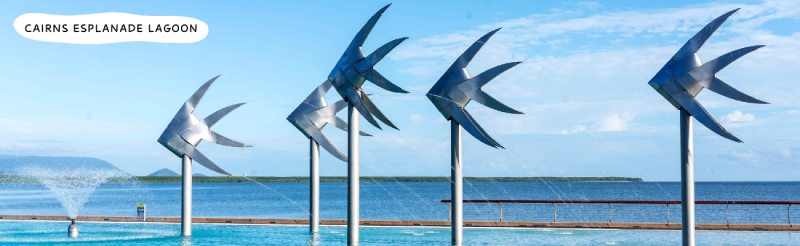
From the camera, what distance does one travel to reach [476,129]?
18141 millimetres

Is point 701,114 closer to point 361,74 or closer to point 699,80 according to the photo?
point 699,80

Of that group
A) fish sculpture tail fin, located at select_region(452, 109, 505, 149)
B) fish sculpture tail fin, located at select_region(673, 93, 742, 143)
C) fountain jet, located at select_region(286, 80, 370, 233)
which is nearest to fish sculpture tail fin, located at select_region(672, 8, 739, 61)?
fish sculpture tail fin, located at select_region(673, 93, 742, 143)

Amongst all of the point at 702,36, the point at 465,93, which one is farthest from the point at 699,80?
the point at 465,93

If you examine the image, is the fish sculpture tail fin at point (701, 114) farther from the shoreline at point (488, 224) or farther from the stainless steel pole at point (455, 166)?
the shoreline at point (488, 224)

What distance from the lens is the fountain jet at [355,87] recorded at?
1869 centimetres

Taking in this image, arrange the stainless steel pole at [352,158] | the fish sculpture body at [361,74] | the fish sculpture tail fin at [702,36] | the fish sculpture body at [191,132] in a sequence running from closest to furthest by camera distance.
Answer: the fish sculpture tail fin at [702,36] → the fish sculpture body at [361,74] → the stainless steel pole at [352,158] → the fish sculpture body at [191,132]

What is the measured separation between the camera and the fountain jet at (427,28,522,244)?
1830 centimetres

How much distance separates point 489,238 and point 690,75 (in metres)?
8.98

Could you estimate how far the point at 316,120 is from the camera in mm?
23266

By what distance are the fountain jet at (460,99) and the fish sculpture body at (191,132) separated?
6993 mm

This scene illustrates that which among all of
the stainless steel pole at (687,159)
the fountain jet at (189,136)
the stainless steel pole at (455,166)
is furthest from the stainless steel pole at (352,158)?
the stainless steel pole at (687,159)

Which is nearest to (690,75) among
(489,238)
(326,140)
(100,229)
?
(489,238)

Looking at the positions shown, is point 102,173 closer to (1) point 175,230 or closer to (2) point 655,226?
(1) point 175,230

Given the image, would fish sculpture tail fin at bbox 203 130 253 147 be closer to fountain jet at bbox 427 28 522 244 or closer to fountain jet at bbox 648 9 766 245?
fountain jet at bbox 427 28 522 244
